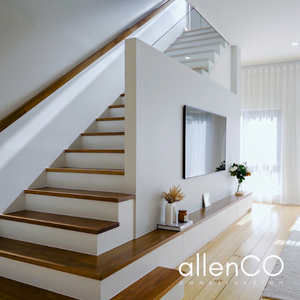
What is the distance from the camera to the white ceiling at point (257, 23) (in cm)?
418

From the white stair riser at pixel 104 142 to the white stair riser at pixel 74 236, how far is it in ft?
3.32

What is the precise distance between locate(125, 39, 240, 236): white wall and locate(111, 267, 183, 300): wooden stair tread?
437mm

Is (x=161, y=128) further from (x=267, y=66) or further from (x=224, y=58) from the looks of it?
(x=267, y=66)

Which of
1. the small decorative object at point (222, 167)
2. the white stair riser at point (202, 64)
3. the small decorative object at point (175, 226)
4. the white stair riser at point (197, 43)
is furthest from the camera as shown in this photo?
the small decorative object at point (222, 167)

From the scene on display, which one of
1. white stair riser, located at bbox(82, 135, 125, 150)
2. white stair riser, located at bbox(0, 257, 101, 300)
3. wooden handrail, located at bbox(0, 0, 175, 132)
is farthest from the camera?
white stair riser, located at bbox(82, 135, 125, 150)

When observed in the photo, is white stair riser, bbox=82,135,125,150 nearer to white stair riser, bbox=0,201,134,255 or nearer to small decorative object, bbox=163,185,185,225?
small decorative object, bbox=163,185,185,225

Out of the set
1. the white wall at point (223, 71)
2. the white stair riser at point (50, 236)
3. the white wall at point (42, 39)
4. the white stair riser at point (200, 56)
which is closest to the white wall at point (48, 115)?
the white wall at point (42, 39)

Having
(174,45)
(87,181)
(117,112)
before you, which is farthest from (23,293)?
(174,45)

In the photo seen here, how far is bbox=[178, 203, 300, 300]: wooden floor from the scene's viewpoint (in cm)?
258

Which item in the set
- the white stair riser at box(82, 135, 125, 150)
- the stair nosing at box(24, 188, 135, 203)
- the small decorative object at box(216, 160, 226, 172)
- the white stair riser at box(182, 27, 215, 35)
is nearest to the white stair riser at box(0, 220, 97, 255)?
the stair nosing at box(24, 188, 135, 203)

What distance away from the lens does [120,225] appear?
2596 millimetres

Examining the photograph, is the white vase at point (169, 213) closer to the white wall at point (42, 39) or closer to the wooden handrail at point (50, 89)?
the wooden handrail at point (50, 89)

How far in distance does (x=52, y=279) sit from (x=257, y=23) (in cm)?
437

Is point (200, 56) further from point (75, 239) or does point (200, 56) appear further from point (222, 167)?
point (75, 239)
